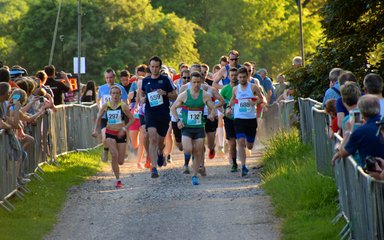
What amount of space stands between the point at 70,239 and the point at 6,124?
2.72 m

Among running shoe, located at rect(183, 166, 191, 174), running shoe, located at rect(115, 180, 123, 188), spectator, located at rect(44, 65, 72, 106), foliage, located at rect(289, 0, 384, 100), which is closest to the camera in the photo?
running shoe, located at rect(115, 180, 123, 188)

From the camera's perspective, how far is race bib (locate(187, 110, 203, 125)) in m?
18.7

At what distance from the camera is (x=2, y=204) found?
14797 millimetres

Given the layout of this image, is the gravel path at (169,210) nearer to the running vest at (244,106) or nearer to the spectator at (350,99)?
the running vest at (244,106)

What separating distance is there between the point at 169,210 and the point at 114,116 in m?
3.72

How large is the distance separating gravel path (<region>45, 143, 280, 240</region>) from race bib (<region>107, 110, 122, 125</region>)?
95cm

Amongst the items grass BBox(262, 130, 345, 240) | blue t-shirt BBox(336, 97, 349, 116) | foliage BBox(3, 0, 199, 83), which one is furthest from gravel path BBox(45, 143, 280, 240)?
foliage BBox(3, 0, 199, 83)

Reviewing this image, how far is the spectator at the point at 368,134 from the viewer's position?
10.6 metres

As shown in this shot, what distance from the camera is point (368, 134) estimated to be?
34.9 feet

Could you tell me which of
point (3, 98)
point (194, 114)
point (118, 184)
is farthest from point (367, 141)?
point (194, 114)

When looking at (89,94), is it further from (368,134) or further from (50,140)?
(368,134)

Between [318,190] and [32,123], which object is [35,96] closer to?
[32,123]

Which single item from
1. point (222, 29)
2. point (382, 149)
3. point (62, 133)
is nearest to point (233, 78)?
point (62, 133)

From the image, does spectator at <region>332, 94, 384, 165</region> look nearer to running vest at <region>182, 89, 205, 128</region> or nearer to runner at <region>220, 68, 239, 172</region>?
running vest at <region>182, 89, 205, 128</region>
